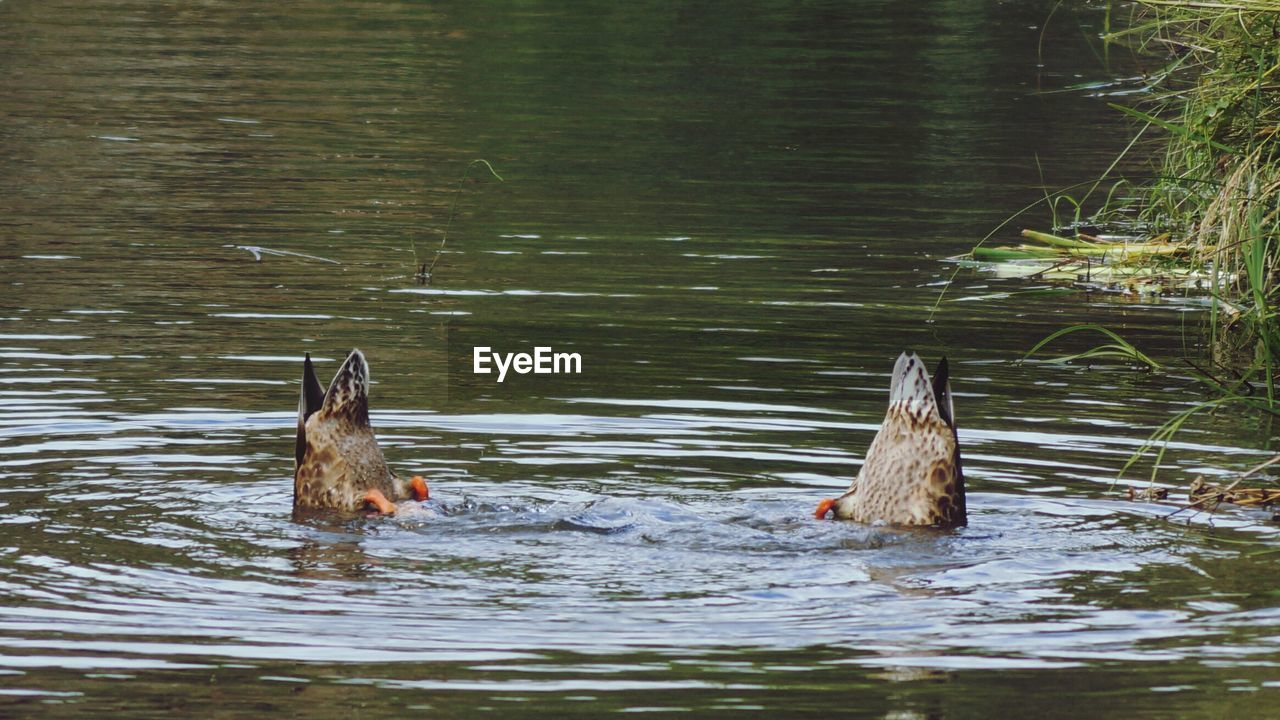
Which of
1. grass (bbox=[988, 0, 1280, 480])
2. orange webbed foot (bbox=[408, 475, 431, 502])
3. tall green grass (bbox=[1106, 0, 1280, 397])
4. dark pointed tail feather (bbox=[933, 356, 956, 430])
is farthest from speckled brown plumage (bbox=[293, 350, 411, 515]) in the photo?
tall green grass (bbox=[1106, 0, 1280, 397])

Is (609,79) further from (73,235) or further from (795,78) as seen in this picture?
(73,235)

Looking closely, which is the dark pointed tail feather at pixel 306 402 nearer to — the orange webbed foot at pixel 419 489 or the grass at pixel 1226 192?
the orange webbed foot at pixel 419 489

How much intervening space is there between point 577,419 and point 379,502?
2.05 meters

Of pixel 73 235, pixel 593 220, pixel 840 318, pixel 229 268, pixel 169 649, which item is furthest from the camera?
pixel 593 220

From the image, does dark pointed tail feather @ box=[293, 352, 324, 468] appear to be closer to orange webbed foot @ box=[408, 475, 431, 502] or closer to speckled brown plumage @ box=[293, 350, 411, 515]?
speckled brown plumage @ box=[293, 350, 411, 515]

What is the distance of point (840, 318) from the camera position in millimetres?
13750

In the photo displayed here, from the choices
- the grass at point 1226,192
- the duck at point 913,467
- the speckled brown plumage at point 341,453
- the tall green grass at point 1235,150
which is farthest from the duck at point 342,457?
the tall green grass at point 1235,150

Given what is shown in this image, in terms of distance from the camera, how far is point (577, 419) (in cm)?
1089

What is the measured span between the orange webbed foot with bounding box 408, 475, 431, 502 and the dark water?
0.19 metres

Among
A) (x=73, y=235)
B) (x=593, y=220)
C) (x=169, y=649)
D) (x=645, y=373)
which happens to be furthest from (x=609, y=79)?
(x=169, y=649)

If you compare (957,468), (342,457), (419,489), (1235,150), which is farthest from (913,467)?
(1235,150)

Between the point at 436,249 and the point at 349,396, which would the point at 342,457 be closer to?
the point at 349,396

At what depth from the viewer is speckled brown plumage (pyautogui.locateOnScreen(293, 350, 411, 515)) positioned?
912cm

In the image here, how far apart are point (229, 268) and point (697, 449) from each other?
583 centimetres
